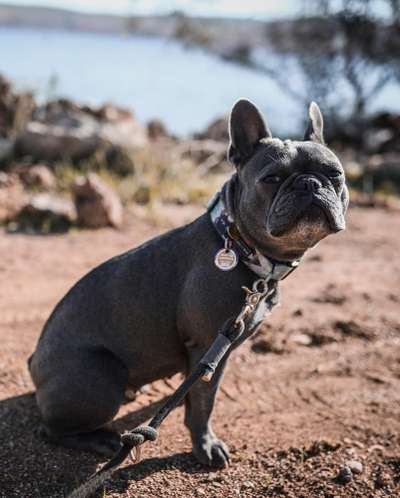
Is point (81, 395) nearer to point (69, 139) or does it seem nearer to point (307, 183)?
point (307, 183)

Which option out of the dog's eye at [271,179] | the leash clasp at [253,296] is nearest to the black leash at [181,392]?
the leash clasp at [253,296]

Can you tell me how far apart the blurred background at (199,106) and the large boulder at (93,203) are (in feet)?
0.13

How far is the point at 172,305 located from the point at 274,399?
1285mm

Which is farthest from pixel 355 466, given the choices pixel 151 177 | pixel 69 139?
pixel 69 139

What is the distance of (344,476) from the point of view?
11.6 ft

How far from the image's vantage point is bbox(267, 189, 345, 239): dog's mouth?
3.04m

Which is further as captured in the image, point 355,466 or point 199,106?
point 199,106

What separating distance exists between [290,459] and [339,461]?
264 mm

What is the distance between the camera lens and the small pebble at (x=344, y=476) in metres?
3.53

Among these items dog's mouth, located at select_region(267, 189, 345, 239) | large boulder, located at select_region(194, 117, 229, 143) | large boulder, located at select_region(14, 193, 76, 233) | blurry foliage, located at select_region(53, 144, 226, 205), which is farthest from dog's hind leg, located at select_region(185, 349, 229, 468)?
large boulder, located at select_region(194, 117, 229, 143)

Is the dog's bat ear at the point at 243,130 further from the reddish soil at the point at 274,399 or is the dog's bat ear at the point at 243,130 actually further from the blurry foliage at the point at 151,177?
the blurry foliage at the point at 151,177

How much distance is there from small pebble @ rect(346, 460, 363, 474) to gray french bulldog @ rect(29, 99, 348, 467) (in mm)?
658

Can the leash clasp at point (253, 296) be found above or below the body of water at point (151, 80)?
above

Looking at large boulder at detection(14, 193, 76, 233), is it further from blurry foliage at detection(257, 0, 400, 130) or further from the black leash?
blurry foliage at detection(257, 0, 400, 130)
